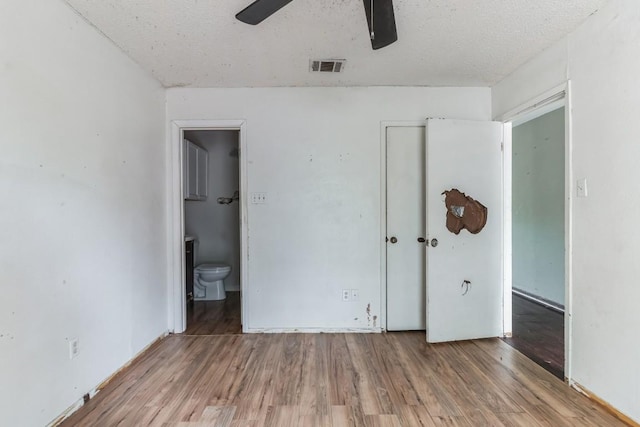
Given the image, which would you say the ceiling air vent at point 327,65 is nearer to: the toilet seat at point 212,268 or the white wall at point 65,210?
the white wall at point 65,210

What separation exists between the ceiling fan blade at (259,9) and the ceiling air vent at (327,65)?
1019 mm

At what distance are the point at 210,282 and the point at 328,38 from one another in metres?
3.22

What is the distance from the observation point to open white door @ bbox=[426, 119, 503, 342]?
2.84 metres

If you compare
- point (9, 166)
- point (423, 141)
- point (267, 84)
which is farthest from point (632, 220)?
point (9, 166)

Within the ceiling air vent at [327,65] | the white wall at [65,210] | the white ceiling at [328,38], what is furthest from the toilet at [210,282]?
the ceiling air vent at [327,65]

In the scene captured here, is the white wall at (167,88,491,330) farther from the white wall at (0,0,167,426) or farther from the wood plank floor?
the white wall at (0,0,167,426)

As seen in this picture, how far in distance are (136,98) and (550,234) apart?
4562 mm

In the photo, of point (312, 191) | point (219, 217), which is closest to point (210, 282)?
point (219, 217)

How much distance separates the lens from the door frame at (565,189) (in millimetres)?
2133

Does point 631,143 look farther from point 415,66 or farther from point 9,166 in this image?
point 9,166

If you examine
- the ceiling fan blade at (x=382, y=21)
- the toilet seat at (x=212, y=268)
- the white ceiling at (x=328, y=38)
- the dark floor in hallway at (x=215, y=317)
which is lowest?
the dark floor in hallway at (x=215, y=317)

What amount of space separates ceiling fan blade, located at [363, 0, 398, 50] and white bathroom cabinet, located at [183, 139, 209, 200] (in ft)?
7.90

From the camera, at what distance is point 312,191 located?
10.1 ft

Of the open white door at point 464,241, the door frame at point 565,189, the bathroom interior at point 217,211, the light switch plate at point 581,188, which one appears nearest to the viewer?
the light switch plate at point 581,188
